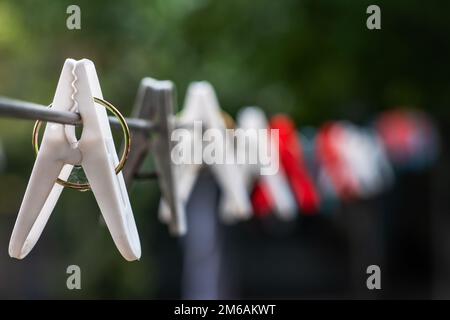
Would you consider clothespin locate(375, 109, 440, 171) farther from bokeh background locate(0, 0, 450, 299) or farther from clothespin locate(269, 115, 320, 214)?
clothespin locate(269, 115, 320, 214)

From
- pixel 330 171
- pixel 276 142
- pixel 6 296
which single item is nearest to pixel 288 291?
pixel 6 296

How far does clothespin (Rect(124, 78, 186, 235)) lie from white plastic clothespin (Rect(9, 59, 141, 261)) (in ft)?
0.80

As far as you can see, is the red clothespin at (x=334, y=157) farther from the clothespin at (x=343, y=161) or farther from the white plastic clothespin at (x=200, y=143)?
the white plastic clothespin at (x=200, y=143)

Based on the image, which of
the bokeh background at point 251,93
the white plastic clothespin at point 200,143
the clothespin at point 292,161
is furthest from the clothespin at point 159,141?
the bokeh background at point 251,93

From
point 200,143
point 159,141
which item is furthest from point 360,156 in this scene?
point 159,141

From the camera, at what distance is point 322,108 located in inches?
139

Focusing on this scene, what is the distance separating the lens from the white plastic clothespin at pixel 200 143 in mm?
1149

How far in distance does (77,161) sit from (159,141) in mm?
264

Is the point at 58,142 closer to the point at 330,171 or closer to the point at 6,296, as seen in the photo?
the point at 330,171

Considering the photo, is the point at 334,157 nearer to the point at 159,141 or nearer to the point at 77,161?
the point at 159,141

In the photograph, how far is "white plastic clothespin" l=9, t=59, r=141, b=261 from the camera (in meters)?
0.69

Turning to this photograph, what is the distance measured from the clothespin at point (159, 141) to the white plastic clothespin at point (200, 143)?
0.43 feet

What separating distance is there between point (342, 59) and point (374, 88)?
22 centimetres

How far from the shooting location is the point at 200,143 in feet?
3.76
